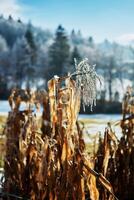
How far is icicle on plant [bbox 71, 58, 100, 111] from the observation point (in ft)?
7.61

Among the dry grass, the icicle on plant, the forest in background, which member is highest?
the forest in background

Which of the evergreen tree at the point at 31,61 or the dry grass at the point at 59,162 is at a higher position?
the evergreen tree at the point at 31,61

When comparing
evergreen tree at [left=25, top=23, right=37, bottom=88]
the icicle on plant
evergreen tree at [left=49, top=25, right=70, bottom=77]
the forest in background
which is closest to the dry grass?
the icicle on plant

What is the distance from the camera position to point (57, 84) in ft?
8.73

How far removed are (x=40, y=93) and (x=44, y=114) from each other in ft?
2.69

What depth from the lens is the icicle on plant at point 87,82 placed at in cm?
232

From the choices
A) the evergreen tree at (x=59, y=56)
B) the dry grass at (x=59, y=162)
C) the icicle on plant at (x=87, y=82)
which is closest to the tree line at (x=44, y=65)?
the evergreen tree at (x=59, y=56)

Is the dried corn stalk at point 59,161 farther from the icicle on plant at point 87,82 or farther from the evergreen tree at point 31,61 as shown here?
the evergreen tree at point 31,61

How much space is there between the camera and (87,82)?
235 centimetres

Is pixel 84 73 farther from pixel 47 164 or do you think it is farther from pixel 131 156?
pixel 131 156

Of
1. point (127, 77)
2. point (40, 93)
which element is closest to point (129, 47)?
point (127, 77)

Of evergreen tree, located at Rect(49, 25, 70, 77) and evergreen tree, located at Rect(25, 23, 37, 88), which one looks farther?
evergreen tree, located at Rect(25, 23, 37, 88)

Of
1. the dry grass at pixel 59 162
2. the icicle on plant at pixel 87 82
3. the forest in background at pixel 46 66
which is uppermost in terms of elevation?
the forest in background at pixel 46 66

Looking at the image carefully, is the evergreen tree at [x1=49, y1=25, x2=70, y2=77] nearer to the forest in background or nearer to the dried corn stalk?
the forest in background
